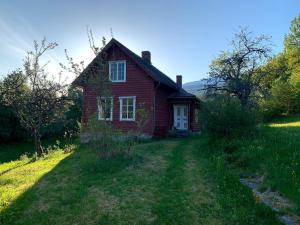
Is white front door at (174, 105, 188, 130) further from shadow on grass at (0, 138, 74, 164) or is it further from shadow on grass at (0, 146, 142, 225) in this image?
shadow on grass at (0, 146, 142, 225)

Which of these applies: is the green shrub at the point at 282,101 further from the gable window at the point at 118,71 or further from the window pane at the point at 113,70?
the window pane at the point at 113,70

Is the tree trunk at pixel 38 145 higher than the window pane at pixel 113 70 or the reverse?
the reverse

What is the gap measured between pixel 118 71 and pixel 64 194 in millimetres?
15078

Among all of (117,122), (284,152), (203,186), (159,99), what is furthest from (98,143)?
(159,99)

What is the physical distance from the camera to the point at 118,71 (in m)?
23.7

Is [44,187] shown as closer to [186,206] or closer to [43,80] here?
[186,206]

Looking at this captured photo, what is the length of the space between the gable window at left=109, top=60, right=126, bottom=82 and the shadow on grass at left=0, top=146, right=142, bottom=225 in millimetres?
10877

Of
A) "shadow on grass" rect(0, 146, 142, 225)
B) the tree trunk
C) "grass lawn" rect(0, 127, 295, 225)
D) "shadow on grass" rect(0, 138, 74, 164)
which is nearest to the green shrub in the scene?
"shadow on grass" rect(0, 138, 74, 164)

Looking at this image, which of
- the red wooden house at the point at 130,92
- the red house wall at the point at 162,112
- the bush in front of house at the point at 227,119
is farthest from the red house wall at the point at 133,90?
the bush in front of house at the point at 227,119

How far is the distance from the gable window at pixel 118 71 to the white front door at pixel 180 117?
5.83 meters

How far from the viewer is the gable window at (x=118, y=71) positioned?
77.2 feet

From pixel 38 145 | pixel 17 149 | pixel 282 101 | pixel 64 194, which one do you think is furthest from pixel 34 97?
pixel 282 101

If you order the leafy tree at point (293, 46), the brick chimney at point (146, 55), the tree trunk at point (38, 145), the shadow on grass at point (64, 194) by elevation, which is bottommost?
the shadow on grass at point (64, 194)

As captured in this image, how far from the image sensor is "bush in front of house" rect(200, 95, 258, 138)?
15.4 meters
